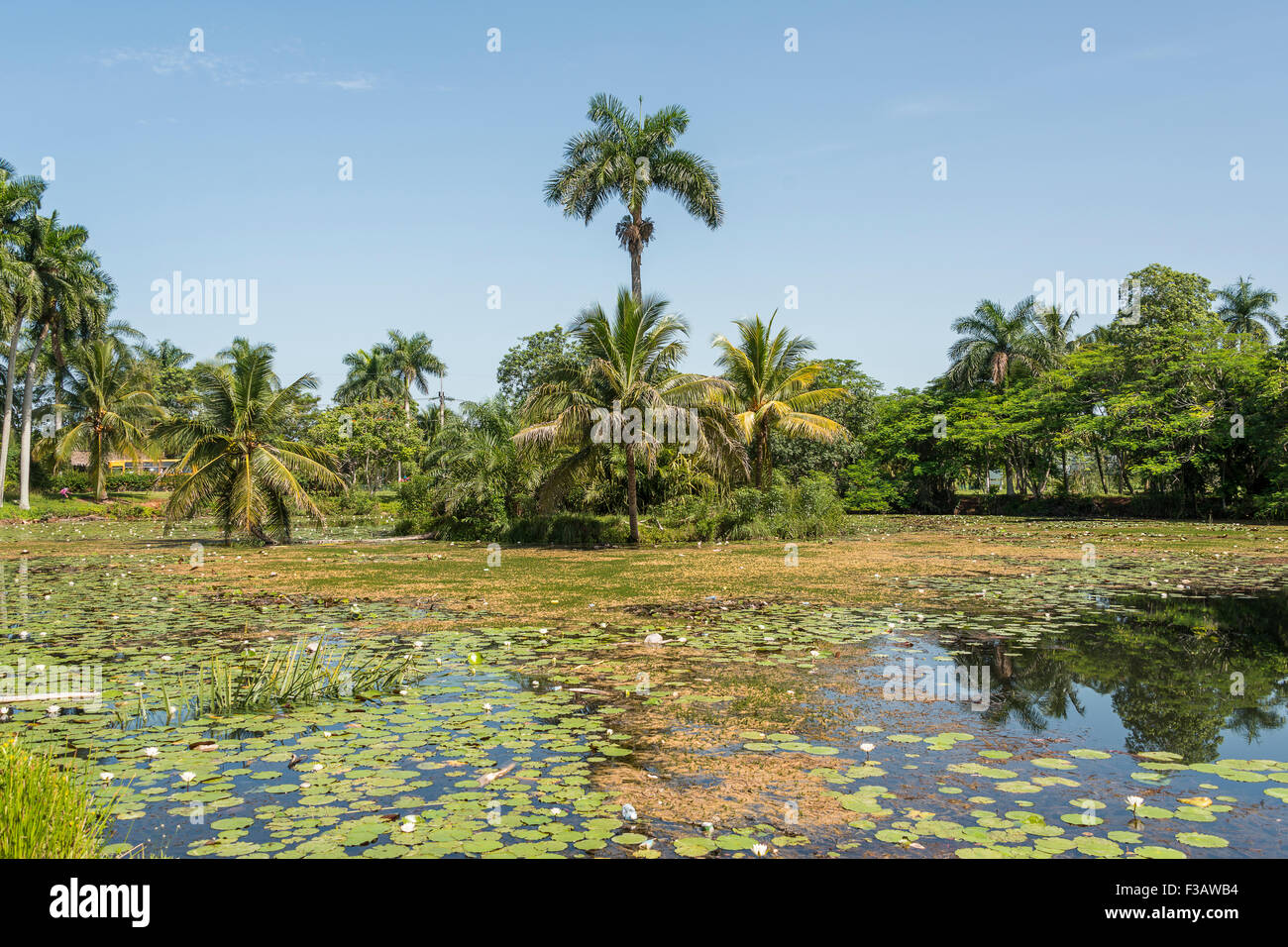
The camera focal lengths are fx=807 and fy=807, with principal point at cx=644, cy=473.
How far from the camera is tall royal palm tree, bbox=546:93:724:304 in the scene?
25.2 m

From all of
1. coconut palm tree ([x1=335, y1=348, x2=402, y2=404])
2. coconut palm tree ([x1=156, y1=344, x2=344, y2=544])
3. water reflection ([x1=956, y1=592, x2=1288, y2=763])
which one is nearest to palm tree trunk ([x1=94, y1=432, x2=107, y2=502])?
coconut palm tree ([x1=335, y1=348, x2=402, y2=404])

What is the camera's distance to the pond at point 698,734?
3.71 metres

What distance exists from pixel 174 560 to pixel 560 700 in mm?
15247

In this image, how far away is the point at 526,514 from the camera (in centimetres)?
2447

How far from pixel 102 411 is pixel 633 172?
3360 cm

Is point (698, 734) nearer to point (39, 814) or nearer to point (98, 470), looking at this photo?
point (39, 814)

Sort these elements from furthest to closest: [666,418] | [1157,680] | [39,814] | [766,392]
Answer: [766,392], [666,418], [1157,680], [39,814]

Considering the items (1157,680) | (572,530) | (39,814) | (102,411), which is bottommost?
(1157,680)

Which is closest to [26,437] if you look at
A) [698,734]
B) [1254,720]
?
[698,734]

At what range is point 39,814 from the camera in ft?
9.54

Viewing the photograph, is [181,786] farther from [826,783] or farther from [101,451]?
[101,451]

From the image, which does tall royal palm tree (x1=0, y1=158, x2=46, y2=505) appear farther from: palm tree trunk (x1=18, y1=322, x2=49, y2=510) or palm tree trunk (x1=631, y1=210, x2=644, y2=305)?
palm tree trunk (x1=631, y1=210, x2=644, y2=305)
